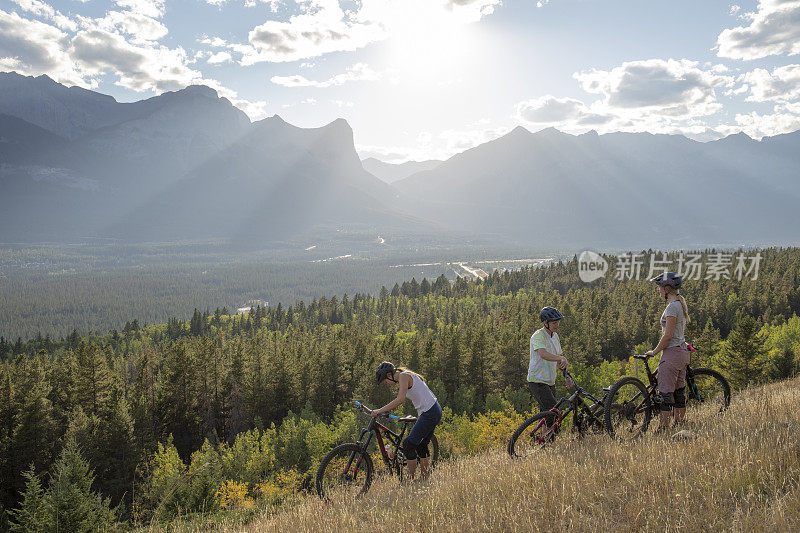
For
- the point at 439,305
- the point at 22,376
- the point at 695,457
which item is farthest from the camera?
the point at 439,305

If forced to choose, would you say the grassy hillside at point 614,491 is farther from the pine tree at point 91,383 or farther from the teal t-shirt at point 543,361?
the pine tree at point 91,383

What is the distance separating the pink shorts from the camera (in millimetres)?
9500

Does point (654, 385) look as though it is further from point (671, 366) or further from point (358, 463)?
point (358, 463)

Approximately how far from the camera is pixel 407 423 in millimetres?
10023

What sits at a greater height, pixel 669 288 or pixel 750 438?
pixel 669 288

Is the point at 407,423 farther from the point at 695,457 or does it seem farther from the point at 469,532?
the point at 695,457

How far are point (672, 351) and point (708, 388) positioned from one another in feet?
9.03

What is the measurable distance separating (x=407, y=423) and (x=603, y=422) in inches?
179

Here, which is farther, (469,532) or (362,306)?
(362,306)

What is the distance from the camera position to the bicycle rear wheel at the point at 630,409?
1001 cm

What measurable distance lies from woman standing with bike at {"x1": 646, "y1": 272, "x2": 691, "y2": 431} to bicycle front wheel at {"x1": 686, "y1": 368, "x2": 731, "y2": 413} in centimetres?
76

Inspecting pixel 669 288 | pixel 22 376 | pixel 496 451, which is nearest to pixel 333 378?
pixel 22 376

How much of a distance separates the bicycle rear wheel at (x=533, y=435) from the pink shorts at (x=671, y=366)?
256 cm

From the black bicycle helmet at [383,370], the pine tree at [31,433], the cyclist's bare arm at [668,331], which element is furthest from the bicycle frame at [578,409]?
the pine tree at [31,433]
